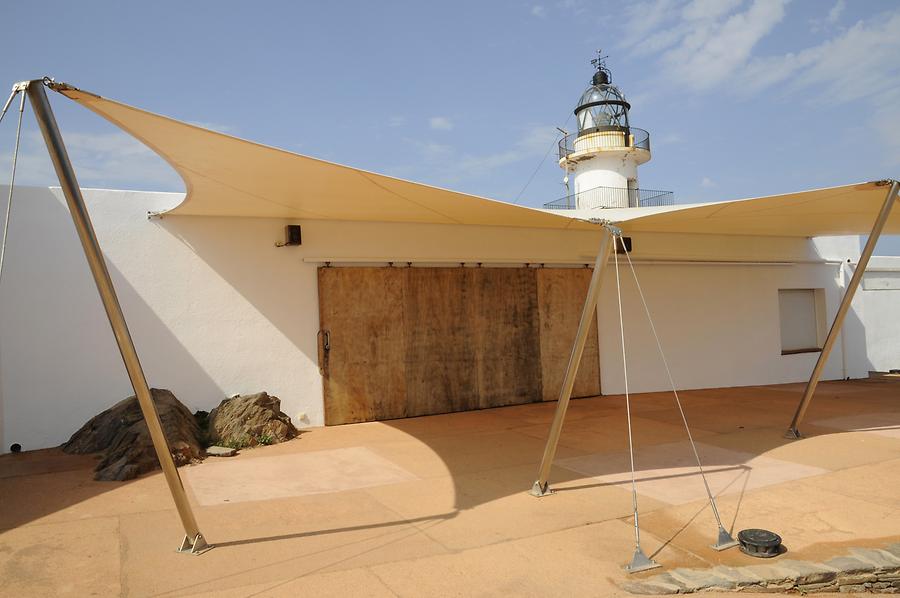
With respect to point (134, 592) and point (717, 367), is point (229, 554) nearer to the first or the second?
point (134, 592)

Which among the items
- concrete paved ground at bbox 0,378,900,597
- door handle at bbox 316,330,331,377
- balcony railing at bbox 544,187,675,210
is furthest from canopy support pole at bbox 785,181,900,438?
balcony railing at bbox 544,187,675,210

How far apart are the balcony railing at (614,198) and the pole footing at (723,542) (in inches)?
571

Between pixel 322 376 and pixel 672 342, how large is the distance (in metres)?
5.03

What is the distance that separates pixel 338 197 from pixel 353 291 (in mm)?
1854

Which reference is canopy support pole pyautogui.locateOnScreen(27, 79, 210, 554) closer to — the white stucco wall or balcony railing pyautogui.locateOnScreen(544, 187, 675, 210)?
the white stucco wall

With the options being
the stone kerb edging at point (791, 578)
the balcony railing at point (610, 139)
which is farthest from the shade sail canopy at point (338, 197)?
the balcony railing at point (610, 139)

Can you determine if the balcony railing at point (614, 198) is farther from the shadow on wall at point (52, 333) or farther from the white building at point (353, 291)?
the shadow on wall at point (52, 333)

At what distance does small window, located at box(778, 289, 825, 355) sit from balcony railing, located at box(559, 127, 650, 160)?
8286 mm

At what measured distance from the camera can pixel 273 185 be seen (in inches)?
178

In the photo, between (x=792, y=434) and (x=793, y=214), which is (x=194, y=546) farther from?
(x=793, y=214)

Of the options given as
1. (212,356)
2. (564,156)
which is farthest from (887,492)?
(564,156)

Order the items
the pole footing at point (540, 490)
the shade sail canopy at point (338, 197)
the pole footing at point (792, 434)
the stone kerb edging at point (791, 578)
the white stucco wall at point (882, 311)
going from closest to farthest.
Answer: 1. the stone kerb edging at point (791, 578)
2. the shade sail canopy at point (338, 197)
3. the pole footing at point (540, 490)
4. the pole footing at point (792, 434)
5. the white stucco wall at point (882, 311)

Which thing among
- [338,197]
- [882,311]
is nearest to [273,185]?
[338,197]

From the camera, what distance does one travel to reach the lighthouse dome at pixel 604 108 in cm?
1770
